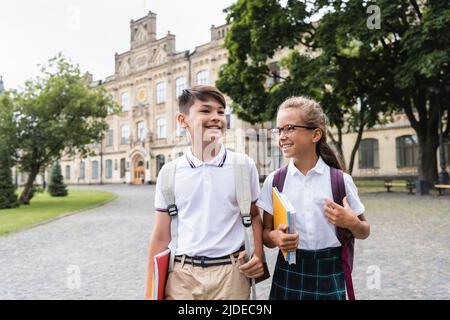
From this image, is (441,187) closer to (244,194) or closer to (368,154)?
(368,154)

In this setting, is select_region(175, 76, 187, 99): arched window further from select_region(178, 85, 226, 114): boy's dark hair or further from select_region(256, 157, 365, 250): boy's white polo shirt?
select_region(256, 157, 365, 250): boy's white polo shirt

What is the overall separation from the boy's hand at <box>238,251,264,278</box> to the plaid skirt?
0.24 m

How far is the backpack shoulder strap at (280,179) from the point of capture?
2.16 m

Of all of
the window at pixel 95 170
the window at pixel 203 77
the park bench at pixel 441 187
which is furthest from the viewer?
the window at pixel 95 170

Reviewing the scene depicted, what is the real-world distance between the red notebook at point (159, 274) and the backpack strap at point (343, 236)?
2.89ft

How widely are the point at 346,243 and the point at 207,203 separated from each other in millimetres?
741

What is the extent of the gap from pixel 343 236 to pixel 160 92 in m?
41.8

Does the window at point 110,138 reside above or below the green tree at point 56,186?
above

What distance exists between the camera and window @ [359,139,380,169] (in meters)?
30.5

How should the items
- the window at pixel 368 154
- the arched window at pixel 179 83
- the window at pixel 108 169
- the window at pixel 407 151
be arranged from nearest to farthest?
the window at pixel 407 151, the window at pixel 368 154, the arched window at pixel 179 83, the window at pixel 108 169

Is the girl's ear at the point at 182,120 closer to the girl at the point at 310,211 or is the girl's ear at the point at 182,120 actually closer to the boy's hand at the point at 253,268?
the girl at the point at 310,211

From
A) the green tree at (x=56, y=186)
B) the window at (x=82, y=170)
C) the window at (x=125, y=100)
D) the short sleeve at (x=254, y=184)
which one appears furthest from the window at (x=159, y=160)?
the short sleeve at (x=254, y=184)

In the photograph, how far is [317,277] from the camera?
2.10 meters

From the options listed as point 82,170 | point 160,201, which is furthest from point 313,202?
point 82,170
